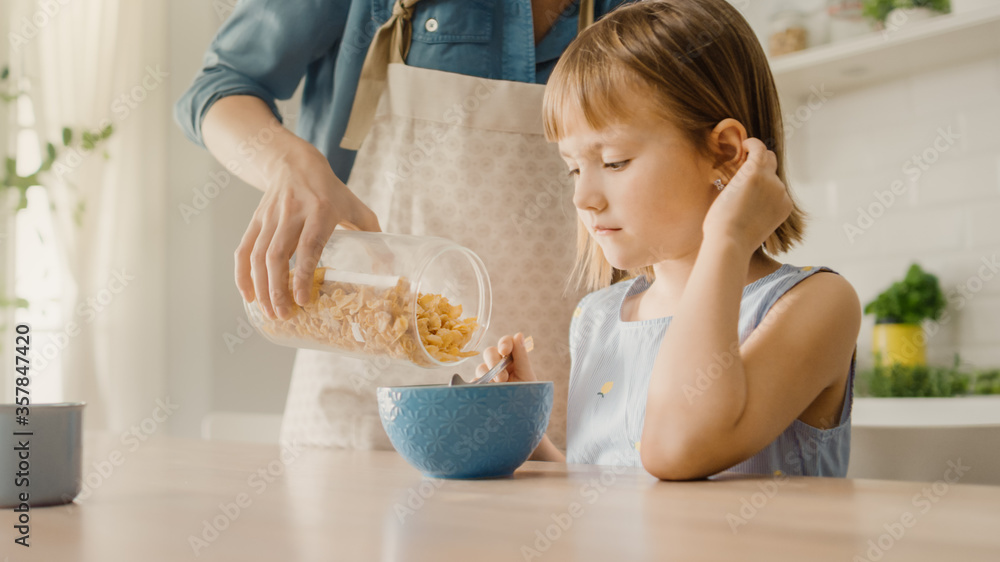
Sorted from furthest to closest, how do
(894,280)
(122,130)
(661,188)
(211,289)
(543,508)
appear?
(211,289), (122,130), (894,280), (661,188), (543,508)

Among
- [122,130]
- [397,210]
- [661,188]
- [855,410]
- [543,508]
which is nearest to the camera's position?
[543,508]

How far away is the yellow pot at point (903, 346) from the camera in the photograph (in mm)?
2082

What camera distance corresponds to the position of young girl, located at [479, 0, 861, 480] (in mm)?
748

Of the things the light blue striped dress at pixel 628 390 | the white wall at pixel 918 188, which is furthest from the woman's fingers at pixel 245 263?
the white wall at pixel 918 188

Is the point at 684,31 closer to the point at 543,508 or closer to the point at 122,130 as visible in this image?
the point at 543,508

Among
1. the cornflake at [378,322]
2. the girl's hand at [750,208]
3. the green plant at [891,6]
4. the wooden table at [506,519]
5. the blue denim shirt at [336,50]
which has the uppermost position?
the green plant at [891,6]

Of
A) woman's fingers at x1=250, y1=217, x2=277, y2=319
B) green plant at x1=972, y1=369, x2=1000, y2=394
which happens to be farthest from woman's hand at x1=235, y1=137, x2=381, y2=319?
green plant at x1=972, y1=369, x2=1000, y2=394

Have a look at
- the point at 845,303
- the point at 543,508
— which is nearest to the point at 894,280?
the point at 845,303

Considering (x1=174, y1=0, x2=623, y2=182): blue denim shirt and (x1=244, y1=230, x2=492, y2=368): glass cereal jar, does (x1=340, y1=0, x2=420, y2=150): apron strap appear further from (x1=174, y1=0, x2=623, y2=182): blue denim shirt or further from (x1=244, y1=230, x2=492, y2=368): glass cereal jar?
(x1=244, y1=230, x2=492, y2=368): glass cereal jar

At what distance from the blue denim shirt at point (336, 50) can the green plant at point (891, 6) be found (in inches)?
44.2

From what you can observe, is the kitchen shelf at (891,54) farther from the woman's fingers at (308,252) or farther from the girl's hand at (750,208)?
the woman's fingers at (308,252)

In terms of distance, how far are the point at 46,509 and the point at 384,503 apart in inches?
9.2

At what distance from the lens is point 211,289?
2.58 m

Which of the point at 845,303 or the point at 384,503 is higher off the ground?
the point at 845,303
